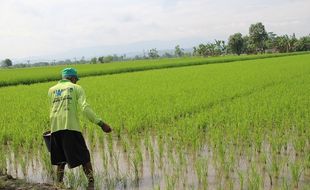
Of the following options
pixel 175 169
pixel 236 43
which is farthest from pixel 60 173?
pixel 236 43

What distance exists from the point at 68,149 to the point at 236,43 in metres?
58.5

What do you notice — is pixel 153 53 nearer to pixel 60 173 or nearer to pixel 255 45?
pixel 255 45

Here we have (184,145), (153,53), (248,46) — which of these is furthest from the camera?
(153,53)

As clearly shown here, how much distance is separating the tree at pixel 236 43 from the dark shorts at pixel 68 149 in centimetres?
5772

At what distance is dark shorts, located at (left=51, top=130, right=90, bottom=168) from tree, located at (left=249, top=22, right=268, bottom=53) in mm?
59781

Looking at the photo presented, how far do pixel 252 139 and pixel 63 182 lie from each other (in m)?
→ 2.54

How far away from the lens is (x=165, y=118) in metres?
6.80

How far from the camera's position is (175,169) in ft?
13.7

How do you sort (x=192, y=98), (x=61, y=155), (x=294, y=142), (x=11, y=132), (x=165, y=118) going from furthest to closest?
(x=192, y=98)
(x=165, y=118)
(x=11, y=132)
(x=294, y=142)
(x=61, y=155)

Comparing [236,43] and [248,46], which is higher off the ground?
[236,43]

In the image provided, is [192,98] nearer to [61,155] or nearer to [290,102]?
[290,102]

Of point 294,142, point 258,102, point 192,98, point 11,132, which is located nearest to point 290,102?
point 258,102

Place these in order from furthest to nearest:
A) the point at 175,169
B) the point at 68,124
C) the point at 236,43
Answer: the point at 236,43 < the point at 175,169 < the point at 68,124

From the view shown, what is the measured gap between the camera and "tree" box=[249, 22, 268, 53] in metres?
61.4
